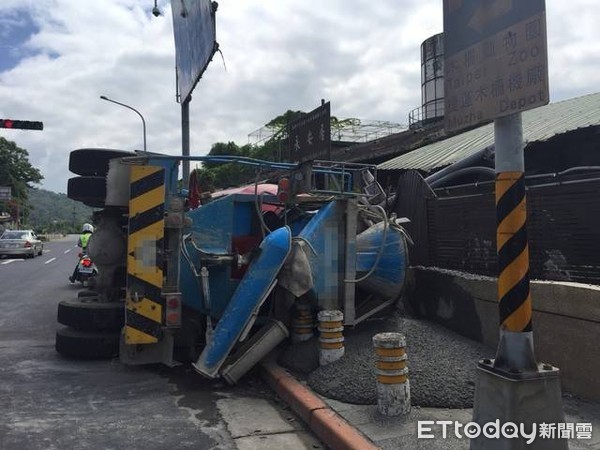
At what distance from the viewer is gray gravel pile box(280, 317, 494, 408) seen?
4520 mm

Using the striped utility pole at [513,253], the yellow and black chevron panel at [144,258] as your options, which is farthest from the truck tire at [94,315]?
the striped utility pole at [513,253]

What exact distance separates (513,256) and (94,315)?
15.6 ft

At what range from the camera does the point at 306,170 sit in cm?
595

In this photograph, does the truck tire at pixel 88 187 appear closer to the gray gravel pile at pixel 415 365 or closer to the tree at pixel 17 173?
the gray gravel pile at pixel 415 365

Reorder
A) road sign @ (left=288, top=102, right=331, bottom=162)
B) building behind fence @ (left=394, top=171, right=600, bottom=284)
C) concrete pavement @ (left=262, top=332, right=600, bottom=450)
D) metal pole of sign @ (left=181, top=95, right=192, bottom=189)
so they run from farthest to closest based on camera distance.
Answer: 1. metal pole of sign @ (left=181, top=95, right=192, bottom=189)
2. road sign @ (left=288, top=102, right=331, bottom=162)
3. building behind fence @ (left=394, top=171, right=600, bottom=284)
4. concrete pavement @ (left=262, top=332, right=600, bottom=450)

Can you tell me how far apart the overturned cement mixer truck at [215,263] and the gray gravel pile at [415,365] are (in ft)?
0.89

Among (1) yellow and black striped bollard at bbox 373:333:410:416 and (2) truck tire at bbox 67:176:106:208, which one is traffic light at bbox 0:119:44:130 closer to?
(2) truck tire at bbox 67:176:106:208

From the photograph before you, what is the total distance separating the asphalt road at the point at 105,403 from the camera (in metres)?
4.20

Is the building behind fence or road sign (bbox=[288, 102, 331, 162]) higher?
road sign (bbox=[288, 102, 331, 162])

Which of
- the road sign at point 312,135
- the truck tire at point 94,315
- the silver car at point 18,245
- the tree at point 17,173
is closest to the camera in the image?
the truck tire at point 94,315

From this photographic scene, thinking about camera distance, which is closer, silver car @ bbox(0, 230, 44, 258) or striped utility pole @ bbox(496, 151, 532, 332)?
striped utility pole @ bbox(496, 151, 532, 332)

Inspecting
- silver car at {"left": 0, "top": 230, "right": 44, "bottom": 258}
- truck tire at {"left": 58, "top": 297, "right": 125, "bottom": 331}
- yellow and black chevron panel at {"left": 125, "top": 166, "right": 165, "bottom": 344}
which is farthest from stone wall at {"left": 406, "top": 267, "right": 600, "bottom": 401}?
silver car at {"left": 0, "top": 230, "right": 44, "bottom": 258}

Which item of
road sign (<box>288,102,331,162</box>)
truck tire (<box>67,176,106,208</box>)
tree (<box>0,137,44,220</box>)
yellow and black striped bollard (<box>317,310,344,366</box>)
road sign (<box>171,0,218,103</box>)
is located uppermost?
tree (<box>0,137,44,220</box>)

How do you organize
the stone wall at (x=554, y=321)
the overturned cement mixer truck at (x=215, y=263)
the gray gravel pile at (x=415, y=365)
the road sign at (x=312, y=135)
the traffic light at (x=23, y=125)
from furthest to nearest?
the traffic light at (x=23, y=125) < the road sign at (x=312, y=135) < the overturned cement mixer truck at (x=215, y=263) < the gray gravel pile at (x=415, y=365) < the stone wall at (x=554, y=321)
